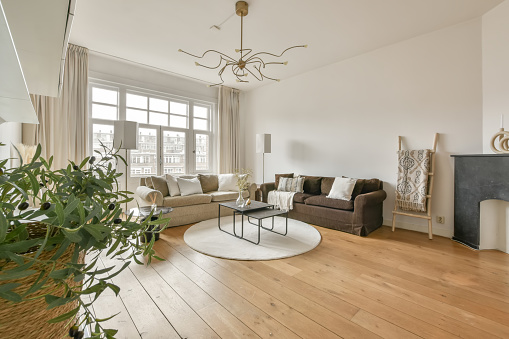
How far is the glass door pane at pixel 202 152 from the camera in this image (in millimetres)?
6133

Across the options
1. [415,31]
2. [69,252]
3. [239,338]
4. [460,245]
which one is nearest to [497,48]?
[415,31]

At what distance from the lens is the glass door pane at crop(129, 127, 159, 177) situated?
5137 millimetres

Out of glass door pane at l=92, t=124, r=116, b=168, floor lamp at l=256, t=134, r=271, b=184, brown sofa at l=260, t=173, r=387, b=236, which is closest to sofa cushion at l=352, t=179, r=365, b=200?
brown sofa at l=260, t=173, r=387, b=236

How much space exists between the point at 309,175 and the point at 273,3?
3.32 meters

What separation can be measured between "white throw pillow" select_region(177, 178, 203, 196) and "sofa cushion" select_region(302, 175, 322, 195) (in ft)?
6.86

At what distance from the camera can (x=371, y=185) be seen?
13.3ft

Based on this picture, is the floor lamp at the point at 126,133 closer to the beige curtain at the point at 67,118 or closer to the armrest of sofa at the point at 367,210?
the beige curtain at the point at 67,118

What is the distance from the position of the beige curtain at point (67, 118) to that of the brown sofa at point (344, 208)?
4088 millimetres

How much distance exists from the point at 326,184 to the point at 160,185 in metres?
3.04

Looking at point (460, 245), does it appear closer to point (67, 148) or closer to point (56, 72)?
point (56, 72)

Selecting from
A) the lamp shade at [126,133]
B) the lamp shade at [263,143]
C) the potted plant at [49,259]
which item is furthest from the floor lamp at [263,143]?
the potted plant at [49,259]

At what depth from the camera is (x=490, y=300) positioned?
1951mm

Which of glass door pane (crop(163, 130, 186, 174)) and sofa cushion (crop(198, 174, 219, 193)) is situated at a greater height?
glass door pane (crop(163, 130, 186, 174))

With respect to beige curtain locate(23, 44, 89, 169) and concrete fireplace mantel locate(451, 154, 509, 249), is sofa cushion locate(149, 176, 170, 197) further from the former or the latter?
concrete fireplace mantel locate(451, 154, 509, 249)
